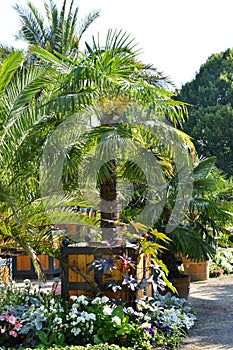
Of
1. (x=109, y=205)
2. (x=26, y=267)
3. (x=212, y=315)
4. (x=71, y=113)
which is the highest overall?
(x=71, y=113)

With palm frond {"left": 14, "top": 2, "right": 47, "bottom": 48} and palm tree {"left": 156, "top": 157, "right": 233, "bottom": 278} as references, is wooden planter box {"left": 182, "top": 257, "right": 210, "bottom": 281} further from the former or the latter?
palm frond {"left": 14, "top": 2, "right": 47, "bottom": 48}

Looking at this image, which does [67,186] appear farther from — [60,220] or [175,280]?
[175,280]

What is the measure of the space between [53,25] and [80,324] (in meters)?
8.13

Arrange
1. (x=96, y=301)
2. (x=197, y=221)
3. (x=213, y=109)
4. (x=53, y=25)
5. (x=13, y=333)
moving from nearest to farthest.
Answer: (x=13, y=333) < (x=96, y=301) < (x=197, y=221) < (x=53, y=25) < (x=213, y=109)

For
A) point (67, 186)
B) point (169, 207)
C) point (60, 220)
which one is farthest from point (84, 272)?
point (169, 207)

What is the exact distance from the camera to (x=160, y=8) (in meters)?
6.85

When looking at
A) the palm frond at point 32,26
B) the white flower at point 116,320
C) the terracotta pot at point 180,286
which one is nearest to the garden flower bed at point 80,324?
the white flower at point 116,320

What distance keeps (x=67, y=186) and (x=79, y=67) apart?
1.62 m

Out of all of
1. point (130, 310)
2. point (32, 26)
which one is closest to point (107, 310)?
point (130, 310)

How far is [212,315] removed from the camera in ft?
24.4

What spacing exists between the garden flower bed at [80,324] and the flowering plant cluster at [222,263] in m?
5.46

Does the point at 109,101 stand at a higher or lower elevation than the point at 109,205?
higher

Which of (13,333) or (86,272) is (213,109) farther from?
(13,333)

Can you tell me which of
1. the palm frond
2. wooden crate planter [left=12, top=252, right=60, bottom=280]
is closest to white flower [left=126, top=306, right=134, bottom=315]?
wooden crate planter [left=12, top=252, right=60, bottom=280]
